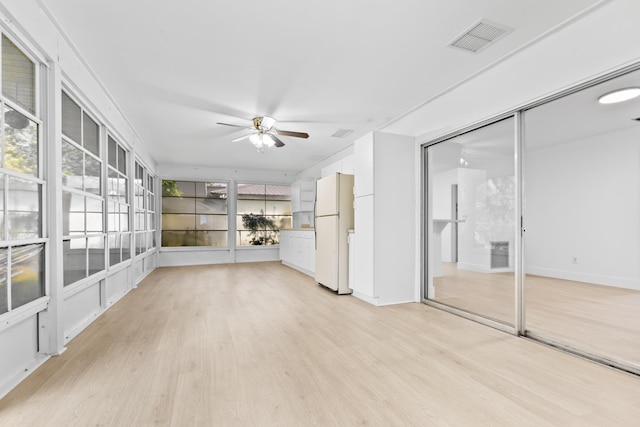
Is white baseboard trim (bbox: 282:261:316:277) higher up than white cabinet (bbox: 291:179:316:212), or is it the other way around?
white cabinet (bbox: 291:179:316:212)

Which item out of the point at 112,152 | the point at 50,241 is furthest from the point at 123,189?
the point at 50,241

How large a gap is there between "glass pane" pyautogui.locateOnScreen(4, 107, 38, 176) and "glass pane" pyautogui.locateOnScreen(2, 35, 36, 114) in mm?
102

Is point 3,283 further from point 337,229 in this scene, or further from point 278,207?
point 278,207

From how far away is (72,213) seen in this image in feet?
8.94

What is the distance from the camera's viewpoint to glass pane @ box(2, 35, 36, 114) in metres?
1.81

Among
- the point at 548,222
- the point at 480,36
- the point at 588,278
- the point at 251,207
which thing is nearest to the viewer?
the point at 480,36

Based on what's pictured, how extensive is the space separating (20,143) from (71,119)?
0.89 metres

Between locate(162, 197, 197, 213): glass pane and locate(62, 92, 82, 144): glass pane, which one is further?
locate(162, 197, 197, 213): glass pane

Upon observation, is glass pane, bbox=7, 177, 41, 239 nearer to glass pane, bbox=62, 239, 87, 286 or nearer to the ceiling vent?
glass pane, bbox=62, 239, 87, 286

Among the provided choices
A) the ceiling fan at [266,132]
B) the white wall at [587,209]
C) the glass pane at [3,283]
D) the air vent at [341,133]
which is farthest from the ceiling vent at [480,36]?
the glass pane at [3,283]

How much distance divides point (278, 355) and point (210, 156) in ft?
17.6

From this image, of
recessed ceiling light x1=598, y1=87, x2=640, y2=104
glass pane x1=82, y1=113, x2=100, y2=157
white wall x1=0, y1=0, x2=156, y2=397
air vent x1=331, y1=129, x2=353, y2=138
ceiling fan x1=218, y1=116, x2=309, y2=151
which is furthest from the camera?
air vent x1=331, y1=129, x2=353, y2=138

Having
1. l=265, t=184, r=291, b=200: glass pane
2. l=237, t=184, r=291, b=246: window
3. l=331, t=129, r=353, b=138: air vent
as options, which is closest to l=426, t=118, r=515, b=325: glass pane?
l=331, t=129, r=353, b=138: air vent

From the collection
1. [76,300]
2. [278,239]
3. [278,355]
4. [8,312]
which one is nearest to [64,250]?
[76,300]
